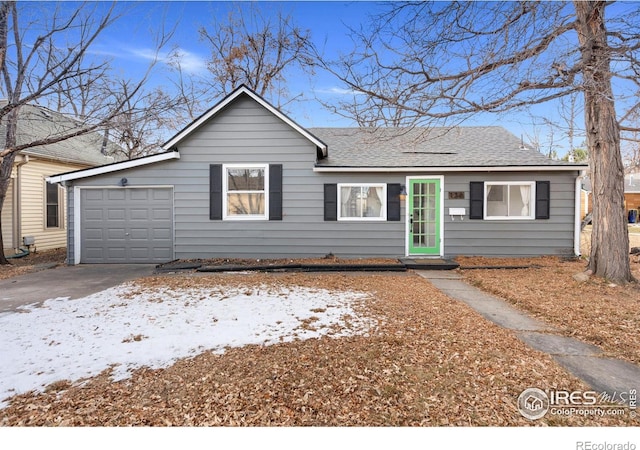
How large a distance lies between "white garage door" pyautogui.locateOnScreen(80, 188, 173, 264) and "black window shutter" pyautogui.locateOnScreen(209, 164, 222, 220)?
3.63 feet

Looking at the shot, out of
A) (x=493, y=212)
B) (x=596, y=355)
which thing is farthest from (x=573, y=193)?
(x=596, y=355)

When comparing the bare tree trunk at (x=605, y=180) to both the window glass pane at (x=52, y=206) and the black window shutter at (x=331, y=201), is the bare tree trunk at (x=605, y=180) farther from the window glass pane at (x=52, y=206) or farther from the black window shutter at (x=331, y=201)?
the window glass pane at (x=52, y=206)

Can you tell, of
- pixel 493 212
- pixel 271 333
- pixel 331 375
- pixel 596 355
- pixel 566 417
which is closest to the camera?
pixel 566 417

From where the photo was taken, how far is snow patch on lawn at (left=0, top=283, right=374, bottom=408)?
292 cm

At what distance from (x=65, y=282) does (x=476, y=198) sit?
983 cm

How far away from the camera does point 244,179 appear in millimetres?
8891

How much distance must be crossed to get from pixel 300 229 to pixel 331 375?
6426mm

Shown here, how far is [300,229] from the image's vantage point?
894cm

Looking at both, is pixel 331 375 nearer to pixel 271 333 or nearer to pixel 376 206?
pixel 271 333

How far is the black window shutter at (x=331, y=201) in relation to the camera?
29.1ft

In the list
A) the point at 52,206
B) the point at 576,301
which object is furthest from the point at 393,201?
the point at 52,206

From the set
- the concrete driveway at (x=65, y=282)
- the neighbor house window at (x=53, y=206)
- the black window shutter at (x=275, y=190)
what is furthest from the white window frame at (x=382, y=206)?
the neighbor house window at (x=53, y=206)

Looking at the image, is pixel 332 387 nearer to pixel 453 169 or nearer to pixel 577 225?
pixel 453 169

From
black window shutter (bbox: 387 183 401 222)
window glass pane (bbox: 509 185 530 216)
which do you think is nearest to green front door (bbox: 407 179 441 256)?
black window shutter (bbox: 387 183 401 222)
